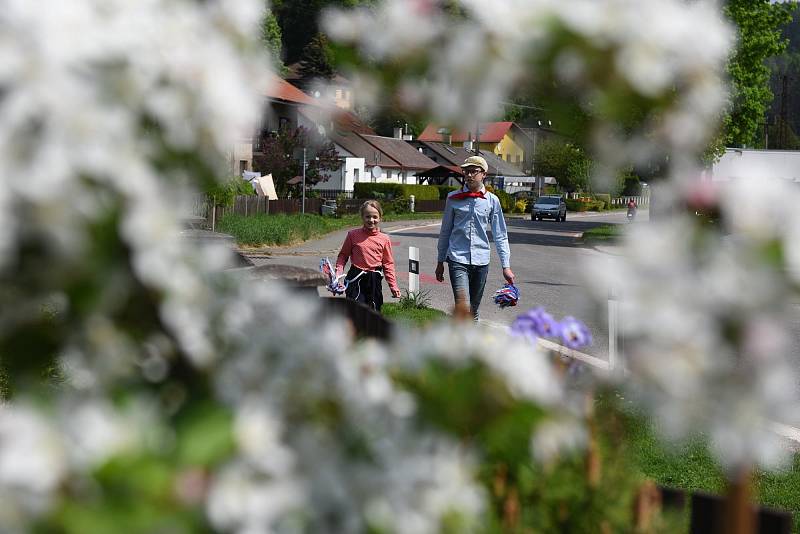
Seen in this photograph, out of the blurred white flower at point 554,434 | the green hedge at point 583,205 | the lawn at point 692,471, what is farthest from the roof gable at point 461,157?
the blurred white flower at point 554,434

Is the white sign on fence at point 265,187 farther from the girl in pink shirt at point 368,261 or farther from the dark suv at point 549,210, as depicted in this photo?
the girl in pink shirt at point 368,261

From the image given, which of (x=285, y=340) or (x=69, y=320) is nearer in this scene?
(x=69, y=320)

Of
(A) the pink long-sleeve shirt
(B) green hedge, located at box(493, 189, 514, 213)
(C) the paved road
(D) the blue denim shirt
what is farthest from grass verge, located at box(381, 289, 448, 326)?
(B) green hedge, located at box(493, 189, 514, 213)

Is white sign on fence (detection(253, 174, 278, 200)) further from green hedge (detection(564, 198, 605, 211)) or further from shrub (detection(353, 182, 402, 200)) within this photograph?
green hedge (detection(564, 198, 605, 211))

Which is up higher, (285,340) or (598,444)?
(285,340)

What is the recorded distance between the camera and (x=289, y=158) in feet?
160

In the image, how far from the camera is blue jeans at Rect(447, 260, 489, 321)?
31.8 ft

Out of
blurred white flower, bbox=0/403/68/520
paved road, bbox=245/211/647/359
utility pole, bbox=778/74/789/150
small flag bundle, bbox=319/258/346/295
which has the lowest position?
paved road, bbox=245/211/647/359

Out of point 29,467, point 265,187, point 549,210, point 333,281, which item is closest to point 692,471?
point 29,467

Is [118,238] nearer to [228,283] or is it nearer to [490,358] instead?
[228,283]

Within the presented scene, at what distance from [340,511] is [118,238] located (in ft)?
1.64

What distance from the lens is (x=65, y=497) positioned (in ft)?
4.12

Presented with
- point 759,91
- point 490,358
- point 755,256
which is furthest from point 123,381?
point 759,91

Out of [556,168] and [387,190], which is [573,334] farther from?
[556,168]
